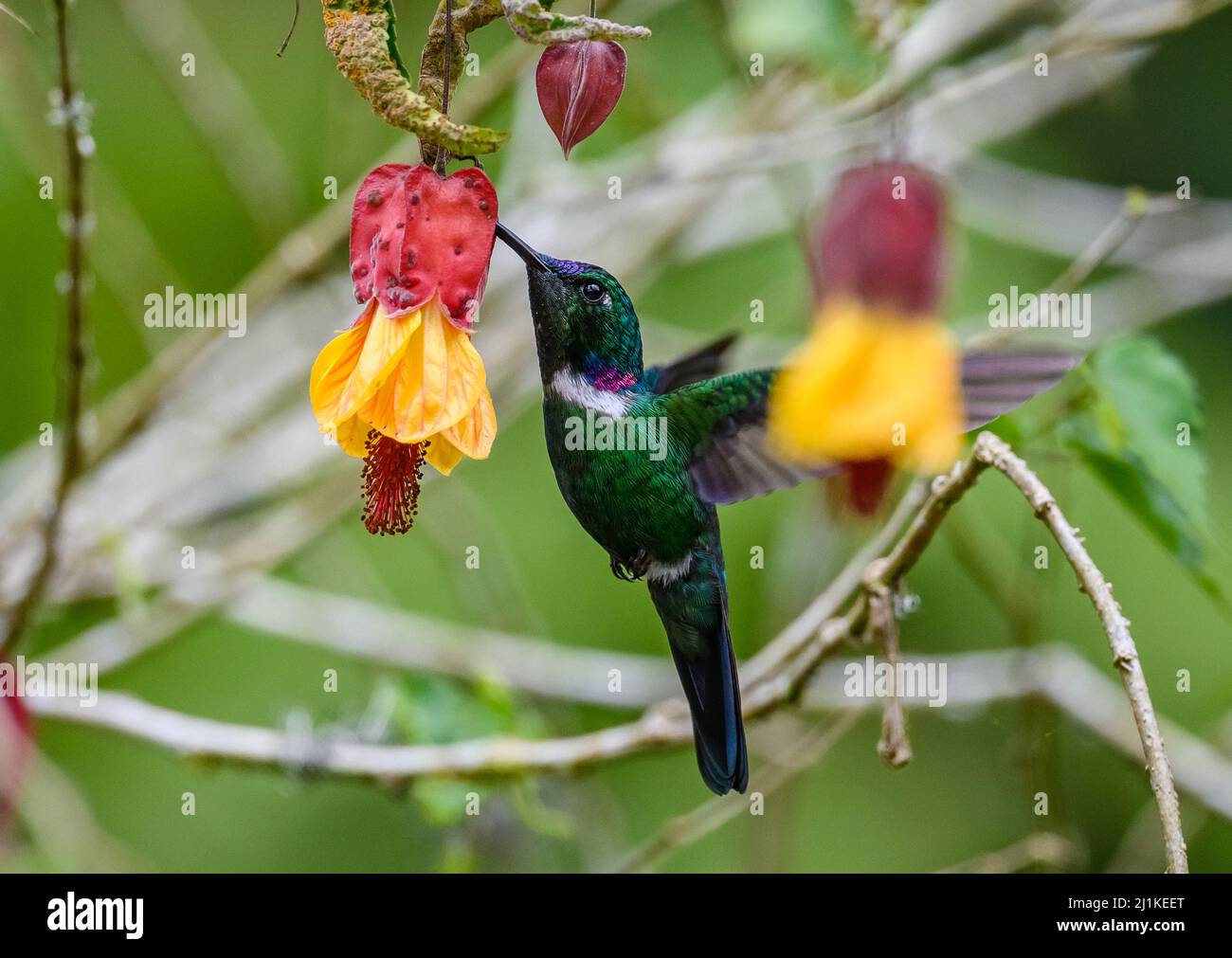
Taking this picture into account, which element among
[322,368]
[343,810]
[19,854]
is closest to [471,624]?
[343,810]

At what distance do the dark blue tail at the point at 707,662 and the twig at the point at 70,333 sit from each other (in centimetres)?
43

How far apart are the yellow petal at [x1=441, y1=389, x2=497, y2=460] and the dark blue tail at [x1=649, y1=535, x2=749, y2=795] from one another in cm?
17

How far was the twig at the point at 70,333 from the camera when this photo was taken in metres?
0.80

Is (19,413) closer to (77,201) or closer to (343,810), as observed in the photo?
(343,810)

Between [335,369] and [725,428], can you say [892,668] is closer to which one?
[725,428]

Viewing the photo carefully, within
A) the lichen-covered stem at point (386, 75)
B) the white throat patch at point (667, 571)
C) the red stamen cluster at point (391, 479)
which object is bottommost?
the white throat patch at point (667, 571)

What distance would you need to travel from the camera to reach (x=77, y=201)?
0.83 m

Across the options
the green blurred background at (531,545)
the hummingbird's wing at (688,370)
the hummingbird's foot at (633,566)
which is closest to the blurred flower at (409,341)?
the hummingbird's foot at (633,566)

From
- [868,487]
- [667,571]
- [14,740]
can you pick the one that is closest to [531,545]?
[14,740]

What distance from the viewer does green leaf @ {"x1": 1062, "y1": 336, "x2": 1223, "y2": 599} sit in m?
0.78

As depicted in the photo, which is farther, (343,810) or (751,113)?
(343,810)

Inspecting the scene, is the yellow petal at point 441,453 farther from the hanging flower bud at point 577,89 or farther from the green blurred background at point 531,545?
the green blurred background at point 531,545

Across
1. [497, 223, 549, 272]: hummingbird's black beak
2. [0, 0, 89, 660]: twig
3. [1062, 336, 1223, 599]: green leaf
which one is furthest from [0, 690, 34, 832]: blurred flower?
[1062, 336, 1223, 599]: green leaf

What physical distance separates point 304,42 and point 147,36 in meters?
0.54
